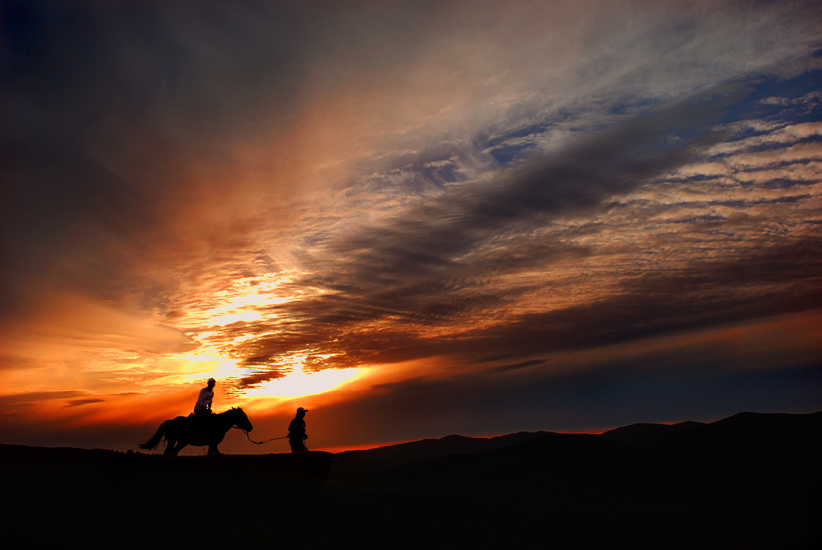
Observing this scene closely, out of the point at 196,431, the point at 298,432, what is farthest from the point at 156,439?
the point at 298,432

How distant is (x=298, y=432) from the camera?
1686cm

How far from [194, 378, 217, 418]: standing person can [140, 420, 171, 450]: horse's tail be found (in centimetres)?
90

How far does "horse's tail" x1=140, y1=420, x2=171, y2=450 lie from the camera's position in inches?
603

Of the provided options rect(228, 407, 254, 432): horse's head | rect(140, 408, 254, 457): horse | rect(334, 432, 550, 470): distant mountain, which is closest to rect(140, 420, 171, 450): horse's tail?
rect(140, 408, 254, 457): horse

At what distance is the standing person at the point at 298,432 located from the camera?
1683 cm

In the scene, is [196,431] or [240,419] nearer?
[196,431]

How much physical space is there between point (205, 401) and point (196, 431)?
95cm

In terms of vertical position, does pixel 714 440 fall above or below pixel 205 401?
below

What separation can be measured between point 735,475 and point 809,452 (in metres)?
11.6

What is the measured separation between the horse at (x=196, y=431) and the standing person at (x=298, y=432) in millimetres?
1673

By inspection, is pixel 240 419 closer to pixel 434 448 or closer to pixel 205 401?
pixel 205 401

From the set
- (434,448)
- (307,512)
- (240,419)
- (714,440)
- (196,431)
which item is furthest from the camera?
(434,448)

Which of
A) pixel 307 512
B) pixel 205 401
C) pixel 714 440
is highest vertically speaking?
pixel 205 401

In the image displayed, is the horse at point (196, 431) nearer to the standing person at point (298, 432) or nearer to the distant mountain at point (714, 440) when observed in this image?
the standing person at point (298, 432)
